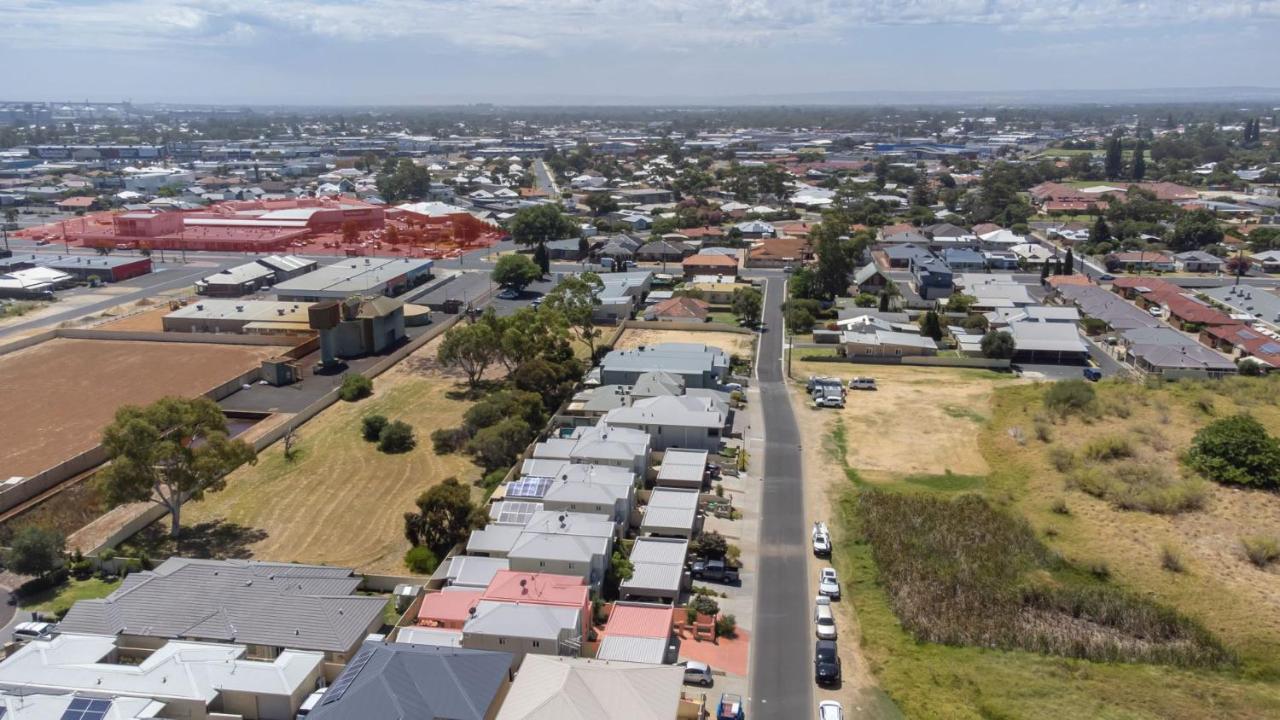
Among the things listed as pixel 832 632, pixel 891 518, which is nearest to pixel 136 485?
pixel 832 632

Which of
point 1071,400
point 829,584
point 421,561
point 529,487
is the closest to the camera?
point 829,584

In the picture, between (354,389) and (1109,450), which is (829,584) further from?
(354,389)

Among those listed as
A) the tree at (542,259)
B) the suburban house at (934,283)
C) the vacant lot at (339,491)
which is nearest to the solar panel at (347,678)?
the vacant lot at (339,491)

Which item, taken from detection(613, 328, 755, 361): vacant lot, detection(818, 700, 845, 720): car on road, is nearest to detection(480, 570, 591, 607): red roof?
detection(818, 700, 845, 720): car on road

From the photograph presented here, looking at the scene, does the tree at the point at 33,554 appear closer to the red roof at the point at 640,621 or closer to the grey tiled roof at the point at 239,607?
the grey tiled roof at the point at 239,607

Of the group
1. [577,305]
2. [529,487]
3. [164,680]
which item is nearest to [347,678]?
[164,680]

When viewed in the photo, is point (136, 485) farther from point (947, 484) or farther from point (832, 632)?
point (947, 484)
